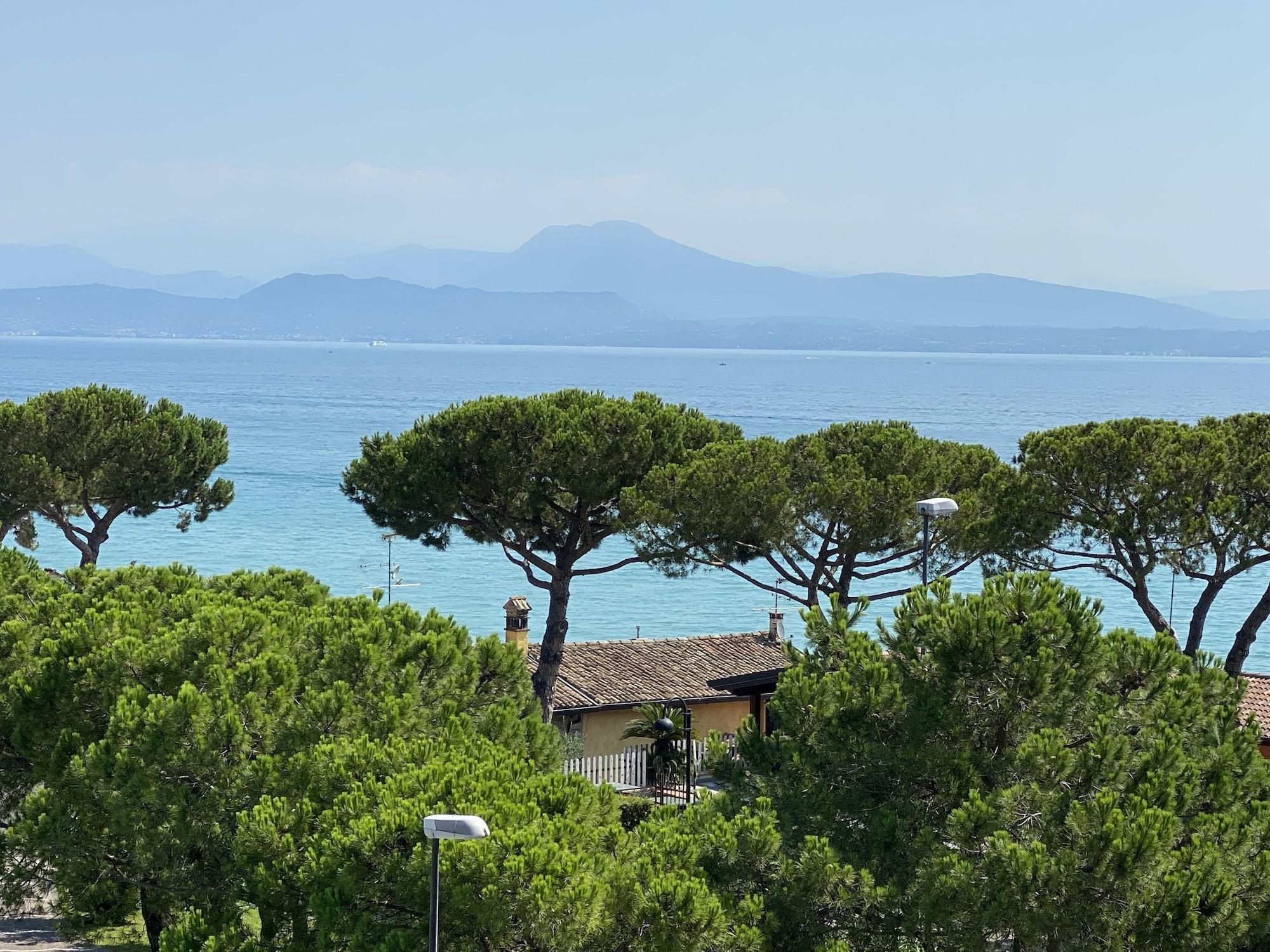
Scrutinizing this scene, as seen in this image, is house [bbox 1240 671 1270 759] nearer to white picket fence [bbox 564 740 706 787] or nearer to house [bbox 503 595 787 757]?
house [bbox 503 595 787 757]

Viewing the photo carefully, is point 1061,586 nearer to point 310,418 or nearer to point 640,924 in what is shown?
point 640,924

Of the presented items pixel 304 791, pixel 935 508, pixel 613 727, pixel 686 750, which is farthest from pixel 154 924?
pixel 613 727

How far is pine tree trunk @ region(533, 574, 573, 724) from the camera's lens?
2695 cm

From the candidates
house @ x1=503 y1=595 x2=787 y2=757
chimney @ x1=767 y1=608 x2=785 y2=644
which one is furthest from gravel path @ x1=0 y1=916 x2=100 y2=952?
chimney @ x1=767 y1=608 x2=785 y2=644

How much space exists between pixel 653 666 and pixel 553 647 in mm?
1981

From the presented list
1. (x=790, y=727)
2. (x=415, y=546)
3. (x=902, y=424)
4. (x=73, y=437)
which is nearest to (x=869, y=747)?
(x=790, y=727)

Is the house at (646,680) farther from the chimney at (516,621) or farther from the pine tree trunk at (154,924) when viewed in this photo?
the pine tree trunk at (154,924)

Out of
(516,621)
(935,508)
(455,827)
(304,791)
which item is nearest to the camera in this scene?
(455,827)

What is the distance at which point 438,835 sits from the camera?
9.54 m

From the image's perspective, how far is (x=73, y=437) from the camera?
1364 inches

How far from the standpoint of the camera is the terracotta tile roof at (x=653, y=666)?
90.2 feet

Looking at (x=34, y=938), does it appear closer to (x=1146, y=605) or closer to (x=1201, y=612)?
(x=1146, y=605)

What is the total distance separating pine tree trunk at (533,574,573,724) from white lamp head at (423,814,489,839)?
54.4ft

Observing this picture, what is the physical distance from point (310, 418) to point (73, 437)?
108m
